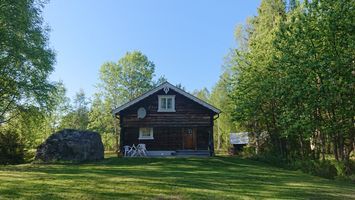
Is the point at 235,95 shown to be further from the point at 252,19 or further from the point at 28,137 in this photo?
the point at 28,137

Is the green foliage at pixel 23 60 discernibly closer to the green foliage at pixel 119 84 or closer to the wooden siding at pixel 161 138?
the wooden siding at pixel 161 138

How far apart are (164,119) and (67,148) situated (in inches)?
413

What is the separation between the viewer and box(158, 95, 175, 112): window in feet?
106

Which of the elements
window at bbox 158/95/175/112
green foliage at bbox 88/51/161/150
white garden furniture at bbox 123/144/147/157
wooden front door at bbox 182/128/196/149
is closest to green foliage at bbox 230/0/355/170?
wooden front door at bbox 182/128/196/149

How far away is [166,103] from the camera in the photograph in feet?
107

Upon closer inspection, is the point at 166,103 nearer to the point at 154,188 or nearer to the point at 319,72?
the point at 319,72

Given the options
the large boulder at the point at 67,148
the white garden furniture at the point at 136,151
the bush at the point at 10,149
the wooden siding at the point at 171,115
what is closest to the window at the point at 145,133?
the wooden siding at the point at 171,115

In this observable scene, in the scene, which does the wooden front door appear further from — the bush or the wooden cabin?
the bush

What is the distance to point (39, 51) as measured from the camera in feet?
86.0

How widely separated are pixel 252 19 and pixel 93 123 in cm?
2959

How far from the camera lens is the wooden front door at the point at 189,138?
3278 centimetres

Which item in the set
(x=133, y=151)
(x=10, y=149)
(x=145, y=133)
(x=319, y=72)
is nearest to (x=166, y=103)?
(x=145, y=133)

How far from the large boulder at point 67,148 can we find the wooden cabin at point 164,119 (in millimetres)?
7325

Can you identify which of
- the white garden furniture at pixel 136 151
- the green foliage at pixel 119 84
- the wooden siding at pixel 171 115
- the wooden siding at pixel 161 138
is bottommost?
the white garden furniture at pixel 136 151
